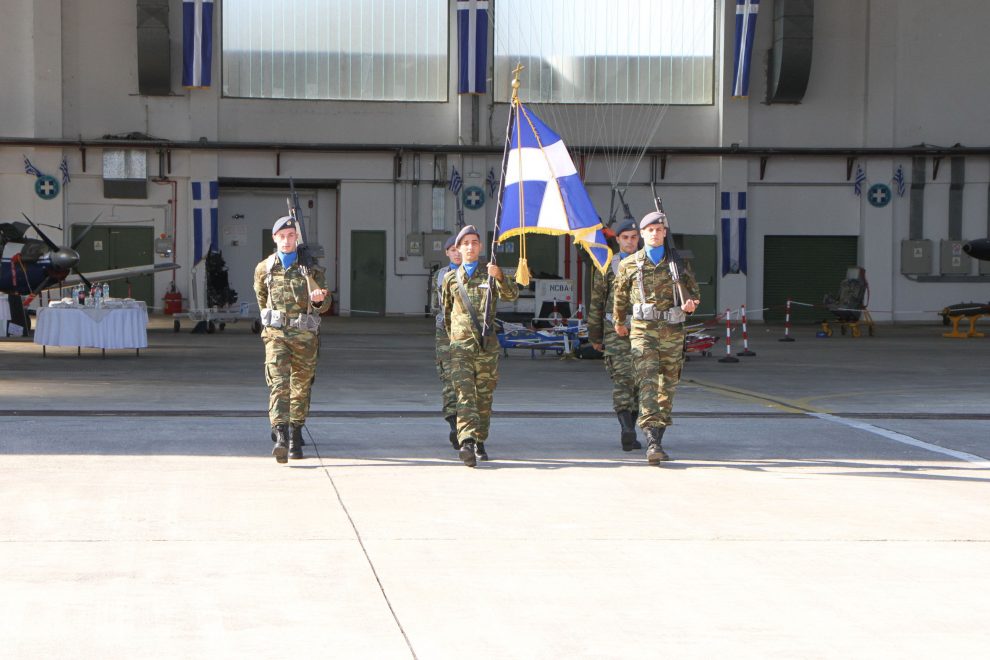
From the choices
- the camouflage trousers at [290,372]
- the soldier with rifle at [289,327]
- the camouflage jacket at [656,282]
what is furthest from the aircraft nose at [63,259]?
the camouflage jacket at [656,282]

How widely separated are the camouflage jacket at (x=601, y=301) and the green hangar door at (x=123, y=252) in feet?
82.9

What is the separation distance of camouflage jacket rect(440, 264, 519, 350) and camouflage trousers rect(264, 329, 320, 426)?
3.50 ft

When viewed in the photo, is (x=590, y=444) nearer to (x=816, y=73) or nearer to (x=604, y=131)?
(x=604, y=131)

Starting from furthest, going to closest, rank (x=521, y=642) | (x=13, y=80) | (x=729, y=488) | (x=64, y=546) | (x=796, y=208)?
(x=796, y=208) < (x=13, y=80) < (x=729, y=488) < (x=64, y=546) < (x=521, y=642)

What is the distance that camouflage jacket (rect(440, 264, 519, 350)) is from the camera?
938 cm

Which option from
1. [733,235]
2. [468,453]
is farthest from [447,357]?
[733,235]

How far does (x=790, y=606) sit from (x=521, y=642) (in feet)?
4.30

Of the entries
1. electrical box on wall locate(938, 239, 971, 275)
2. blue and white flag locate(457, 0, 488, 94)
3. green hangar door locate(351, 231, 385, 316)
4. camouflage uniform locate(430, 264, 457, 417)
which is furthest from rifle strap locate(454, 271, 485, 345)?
electrical box on wall locate(938, 239, 971, 275)

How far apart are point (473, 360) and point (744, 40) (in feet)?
84.5

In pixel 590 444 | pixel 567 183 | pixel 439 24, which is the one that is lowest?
pixel 590 444

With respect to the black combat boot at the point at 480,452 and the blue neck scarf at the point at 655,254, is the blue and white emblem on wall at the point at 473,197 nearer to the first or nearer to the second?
the blue neck scarf at the point at 655,254

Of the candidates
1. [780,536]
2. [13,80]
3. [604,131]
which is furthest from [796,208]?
[780,536]

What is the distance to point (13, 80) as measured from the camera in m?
32.9

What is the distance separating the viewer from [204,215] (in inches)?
A: 1331
